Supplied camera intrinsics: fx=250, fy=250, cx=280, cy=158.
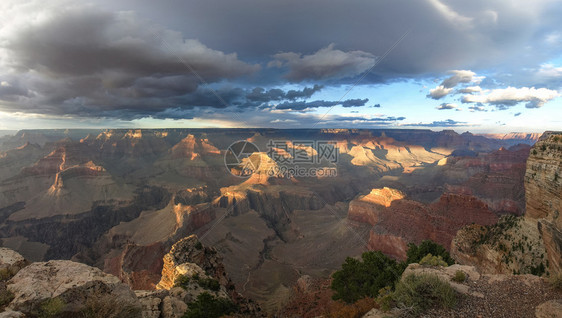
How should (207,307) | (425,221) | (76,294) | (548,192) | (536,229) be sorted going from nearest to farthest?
(76,294)
(207,307)
(548,192)
(536,229)
(425,221)

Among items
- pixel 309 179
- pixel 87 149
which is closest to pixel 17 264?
pixel 309 179

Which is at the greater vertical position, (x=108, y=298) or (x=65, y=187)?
(x=108, y=298)

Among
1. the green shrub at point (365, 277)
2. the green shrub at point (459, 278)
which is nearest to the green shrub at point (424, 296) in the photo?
the green shrub at point (459, 278)

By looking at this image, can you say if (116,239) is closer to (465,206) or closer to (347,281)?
(347,281)

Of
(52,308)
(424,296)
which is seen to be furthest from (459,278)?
(52,308)

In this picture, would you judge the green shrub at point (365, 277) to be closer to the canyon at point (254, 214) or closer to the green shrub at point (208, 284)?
the green shrub at point (208, 284)

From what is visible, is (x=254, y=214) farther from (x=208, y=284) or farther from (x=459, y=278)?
(x=459, y=278)

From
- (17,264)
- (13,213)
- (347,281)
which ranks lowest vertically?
(13,213)
